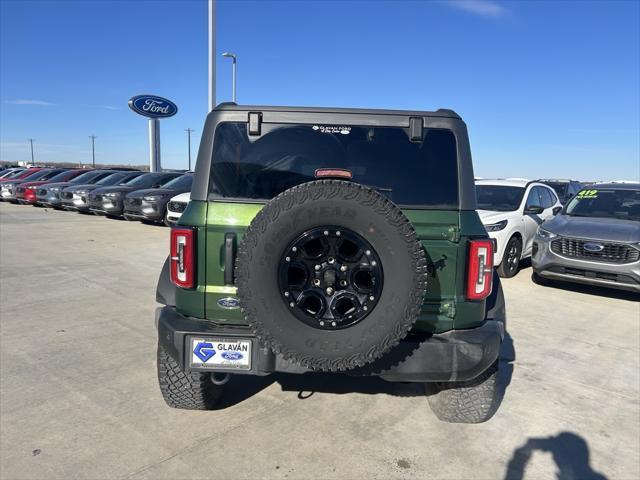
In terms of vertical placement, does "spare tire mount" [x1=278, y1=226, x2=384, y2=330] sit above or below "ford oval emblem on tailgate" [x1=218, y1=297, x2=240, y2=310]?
above

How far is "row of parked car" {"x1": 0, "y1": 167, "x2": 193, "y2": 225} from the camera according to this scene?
1282 cm

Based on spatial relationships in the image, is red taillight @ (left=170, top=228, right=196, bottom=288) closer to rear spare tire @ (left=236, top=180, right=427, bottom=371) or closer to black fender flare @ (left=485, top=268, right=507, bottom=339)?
rear spare tire @ (left=236, top=180, right=427, bottom=371)

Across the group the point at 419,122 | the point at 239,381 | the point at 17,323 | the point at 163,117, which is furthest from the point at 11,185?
the point at 419,122

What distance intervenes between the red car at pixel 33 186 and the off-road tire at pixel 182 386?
61.7 feet

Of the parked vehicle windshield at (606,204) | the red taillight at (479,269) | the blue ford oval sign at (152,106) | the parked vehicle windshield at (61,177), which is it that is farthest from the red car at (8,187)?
the red taillight at (479,269)

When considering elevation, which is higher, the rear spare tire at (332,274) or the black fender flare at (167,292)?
the rear spare tire at (332,274)

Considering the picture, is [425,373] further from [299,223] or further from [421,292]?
[299,223]

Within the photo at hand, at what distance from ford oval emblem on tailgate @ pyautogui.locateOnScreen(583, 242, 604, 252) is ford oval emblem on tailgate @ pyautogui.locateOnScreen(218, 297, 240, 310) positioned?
19.2 ft

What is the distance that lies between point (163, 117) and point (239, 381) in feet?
70.3

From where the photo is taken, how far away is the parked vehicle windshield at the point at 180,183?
13.7m

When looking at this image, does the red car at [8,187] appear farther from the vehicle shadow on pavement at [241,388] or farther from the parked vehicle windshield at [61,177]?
the vehicle shadow on pavement at [241,388]

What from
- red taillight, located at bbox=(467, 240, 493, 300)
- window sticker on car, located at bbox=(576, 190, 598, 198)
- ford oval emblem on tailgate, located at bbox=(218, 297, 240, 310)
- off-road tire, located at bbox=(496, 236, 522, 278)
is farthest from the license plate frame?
window sticker on car, located at bbox=(576, 190, 598, 198)

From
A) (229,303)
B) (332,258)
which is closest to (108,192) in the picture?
(229,303)

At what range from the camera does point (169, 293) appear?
296 cm
